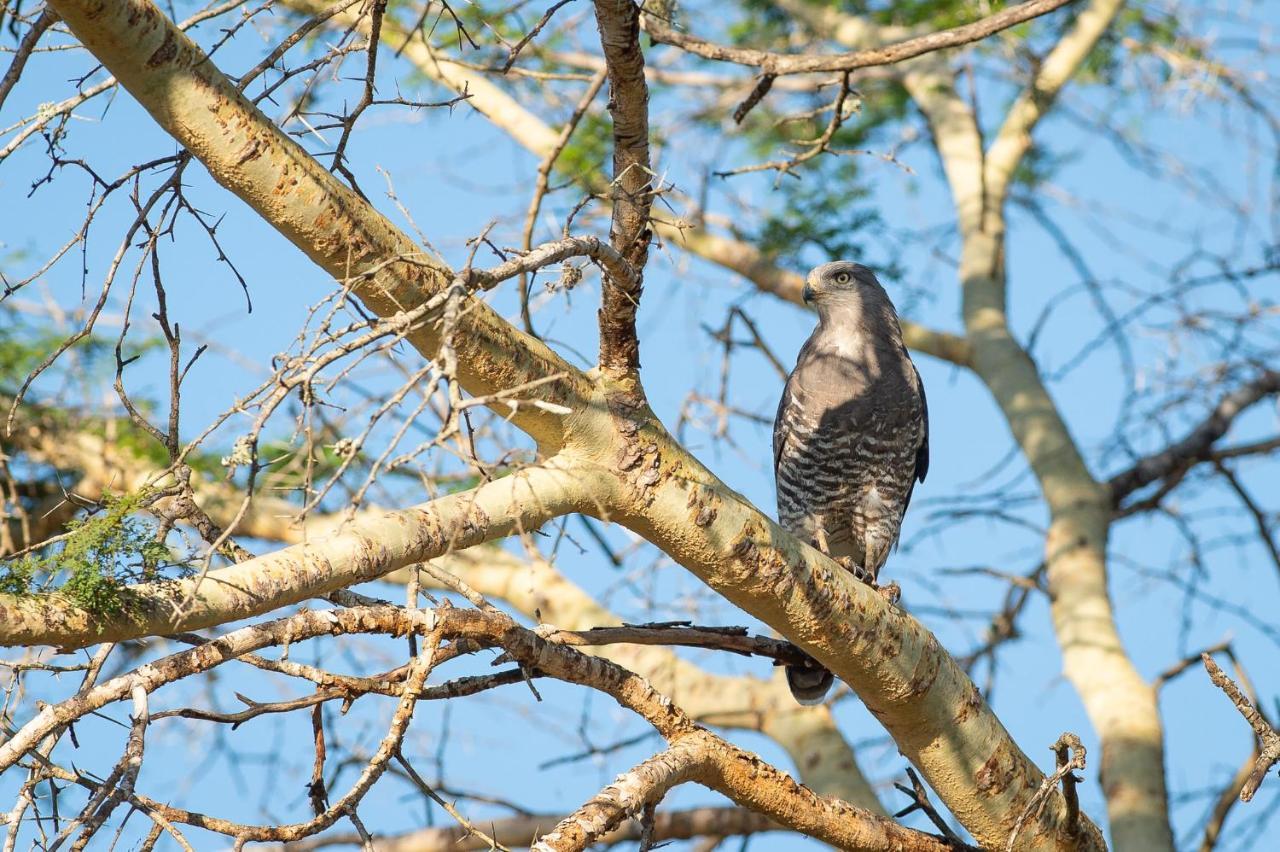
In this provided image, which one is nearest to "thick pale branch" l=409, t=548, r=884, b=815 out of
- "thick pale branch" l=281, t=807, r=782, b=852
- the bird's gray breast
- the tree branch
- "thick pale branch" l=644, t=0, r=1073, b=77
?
"thick pale branch" l=281, t=807, r=782, b=852

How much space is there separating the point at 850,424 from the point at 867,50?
1678 mm

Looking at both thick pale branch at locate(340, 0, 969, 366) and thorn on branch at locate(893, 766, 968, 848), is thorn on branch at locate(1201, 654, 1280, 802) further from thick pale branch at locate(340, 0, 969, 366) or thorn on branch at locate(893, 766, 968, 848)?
thick pale branch at locate(340, 0, 969, 366)

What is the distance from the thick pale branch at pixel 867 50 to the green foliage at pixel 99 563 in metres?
1.97

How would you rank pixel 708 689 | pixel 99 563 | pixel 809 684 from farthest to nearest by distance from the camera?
pixel 708 689
pixel 809 684
pixel 99 563

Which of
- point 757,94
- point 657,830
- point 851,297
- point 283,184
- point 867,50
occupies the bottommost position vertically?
point 657,830

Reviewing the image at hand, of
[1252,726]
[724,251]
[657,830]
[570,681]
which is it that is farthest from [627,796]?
[724,251]

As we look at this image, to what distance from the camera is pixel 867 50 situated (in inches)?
142

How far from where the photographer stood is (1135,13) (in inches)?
307

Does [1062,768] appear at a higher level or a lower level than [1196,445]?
lower

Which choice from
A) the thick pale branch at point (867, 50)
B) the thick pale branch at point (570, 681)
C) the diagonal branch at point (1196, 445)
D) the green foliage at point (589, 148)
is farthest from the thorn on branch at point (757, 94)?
the diagonal branch at point (1196, 445)

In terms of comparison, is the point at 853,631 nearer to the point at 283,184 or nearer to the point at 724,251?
the point at 283,184

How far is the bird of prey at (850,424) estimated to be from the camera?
16.2 ft

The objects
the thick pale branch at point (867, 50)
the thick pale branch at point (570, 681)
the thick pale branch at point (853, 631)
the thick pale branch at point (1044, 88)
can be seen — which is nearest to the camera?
the thick pale branch at point (570, 681)

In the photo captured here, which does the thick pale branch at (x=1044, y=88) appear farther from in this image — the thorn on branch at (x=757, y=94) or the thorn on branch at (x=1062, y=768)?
the thorn on branch at (x=1062, y=768)
